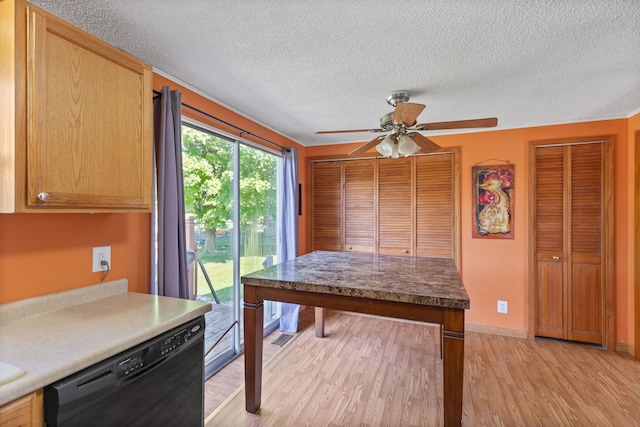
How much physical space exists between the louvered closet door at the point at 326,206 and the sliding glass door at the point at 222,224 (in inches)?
37.8

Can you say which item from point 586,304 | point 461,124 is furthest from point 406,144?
point 586,304

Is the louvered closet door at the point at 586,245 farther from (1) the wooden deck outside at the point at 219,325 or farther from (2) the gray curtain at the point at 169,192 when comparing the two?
(2) the gray curtain at the point at 169,192

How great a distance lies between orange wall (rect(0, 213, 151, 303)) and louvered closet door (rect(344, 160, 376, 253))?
2537 millimetres

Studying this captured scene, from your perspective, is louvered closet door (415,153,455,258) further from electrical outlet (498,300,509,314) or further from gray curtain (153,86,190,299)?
gray curtain (153,86,190,299)

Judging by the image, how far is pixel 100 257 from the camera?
1.64m

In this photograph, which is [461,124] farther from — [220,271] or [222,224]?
[220,271]

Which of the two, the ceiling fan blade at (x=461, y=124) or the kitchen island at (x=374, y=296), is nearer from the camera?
the kitchen island at (x=374, y=296)

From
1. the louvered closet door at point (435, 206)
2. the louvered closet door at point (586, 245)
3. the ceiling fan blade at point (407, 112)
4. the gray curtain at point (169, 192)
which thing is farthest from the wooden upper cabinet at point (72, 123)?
the louvered closet door at point (586, 245)

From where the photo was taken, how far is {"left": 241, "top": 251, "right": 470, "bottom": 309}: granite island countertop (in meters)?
1.55

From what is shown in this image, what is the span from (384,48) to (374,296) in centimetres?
139

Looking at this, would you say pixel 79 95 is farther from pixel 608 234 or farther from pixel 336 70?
pixel 608 234

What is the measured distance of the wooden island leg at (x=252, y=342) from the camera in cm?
191

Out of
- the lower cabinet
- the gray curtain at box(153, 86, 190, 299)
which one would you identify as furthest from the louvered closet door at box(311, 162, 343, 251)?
the lower cabinet

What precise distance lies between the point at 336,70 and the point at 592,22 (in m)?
1.31
